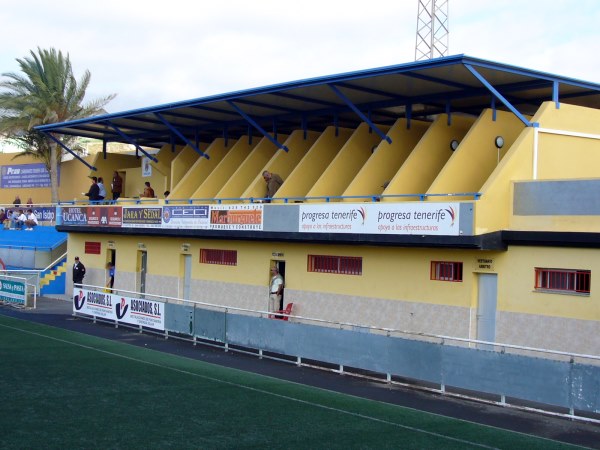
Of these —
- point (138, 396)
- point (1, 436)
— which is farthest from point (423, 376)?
point (1, 436)

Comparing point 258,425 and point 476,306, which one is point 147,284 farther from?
point 258,425

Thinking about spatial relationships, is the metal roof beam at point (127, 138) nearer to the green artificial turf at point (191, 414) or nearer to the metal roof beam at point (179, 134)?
the metal roof beam at point (179, 134)

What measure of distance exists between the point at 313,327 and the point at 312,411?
4.71 meters

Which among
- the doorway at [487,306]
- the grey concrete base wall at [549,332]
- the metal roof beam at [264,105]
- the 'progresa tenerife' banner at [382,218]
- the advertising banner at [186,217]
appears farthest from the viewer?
the advertising banner at [186,217]

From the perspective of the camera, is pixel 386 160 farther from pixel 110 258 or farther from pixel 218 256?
pixel 110 258

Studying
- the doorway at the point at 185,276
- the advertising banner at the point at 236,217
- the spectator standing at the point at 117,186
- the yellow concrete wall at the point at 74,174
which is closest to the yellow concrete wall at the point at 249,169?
the doorway at the point at 185,276

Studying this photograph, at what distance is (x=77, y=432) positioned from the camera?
39.1 ft

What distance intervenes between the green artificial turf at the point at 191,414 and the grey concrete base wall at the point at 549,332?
4.66m

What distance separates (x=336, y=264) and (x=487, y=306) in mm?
5322

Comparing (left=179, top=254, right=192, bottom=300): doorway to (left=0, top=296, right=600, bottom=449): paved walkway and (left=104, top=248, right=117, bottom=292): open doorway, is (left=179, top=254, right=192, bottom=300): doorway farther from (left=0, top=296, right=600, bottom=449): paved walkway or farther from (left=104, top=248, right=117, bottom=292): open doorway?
(left=104, top=248, right=117, bottom=292): open doorway

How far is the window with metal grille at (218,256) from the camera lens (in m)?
26.8

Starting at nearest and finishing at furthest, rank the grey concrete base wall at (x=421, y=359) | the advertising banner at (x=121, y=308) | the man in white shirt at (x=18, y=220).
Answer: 1. the grey concrete base wall at (x=421, y=359)
2. the advertising banner at (x=121, y=308)
3. the man in white shirt at (x=18, y=220)

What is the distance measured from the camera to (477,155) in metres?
21.3

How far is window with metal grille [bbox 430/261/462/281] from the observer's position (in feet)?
64.3
